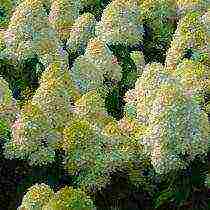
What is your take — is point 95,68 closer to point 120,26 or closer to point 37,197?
point 120,26

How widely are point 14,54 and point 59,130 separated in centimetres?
79

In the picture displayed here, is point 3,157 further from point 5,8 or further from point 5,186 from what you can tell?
point 5,8

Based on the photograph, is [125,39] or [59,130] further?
[125,39]

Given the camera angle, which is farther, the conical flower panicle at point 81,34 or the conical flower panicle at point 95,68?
the conical flower panicle at point 81,34

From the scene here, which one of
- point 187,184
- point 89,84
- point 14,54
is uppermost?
point 14,54

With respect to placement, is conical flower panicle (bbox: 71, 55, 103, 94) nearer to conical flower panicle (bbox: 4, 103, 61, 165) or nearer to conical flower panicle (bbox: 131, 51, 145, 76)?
conical flower panicle (bbox: 131, 51, 145, 76)

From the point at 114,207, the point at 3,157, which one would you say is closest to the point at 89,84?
the point at 3,157

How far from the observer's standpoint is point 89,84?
3.65m

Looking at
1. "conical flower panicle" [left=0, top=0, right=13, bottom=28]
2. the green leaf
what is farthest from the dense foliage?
"conical flower panicle" [left=0, top=0, right=13, bottom=28]

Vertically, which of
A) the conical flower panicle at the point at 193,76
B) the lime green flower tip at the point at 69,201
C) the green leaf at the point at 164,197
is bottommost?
the green leaf at the point at 164,197

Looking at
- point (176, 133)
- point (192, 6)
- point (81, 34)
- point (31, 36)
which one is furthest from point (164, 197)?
point (192, 6)

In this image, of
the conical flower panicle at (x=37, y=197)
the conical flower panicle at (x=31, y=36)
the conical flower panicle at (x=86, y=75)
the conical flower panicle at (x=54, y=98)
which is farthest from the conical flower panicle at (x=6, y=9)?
the conical flower panicle at (x=37, y=197)

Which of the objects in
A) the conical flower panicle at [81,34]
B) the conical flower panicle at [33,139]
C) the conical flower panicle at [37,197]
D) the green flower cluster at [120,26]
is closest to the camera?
the conical flower panicle at [37,197]

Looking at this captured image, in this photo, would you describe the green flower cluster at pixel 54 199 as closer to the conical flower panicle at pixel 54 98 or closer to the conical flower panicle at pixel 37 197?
the conical flower panicle at pixel 37 197
